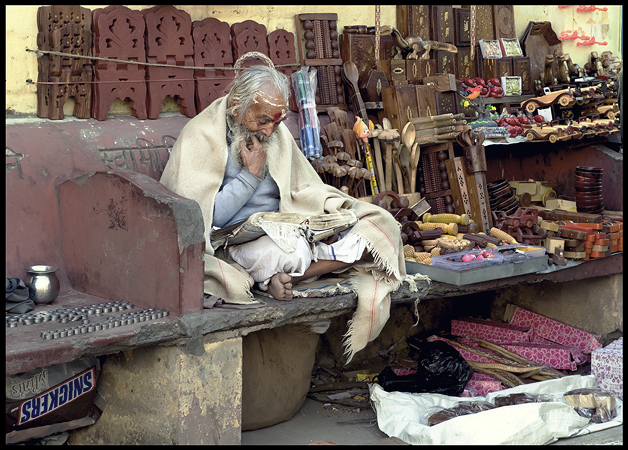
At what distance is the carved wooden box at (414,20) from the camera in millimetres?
6211

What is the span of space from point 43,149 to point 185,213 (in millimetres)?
1213

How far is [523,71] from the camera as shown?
6.82 meters

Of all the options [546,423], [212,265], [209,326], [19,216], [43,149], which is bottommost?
[546,423]

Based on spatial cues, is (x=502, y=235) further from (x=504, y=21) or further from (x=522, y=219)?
(x=504, y=21)

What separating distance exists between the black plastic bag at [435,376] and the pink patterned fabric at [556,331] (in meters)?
1.36

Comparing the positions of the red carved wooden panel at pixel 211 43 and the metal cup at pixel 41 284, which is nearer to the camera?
the metal cup at pixel 41 284

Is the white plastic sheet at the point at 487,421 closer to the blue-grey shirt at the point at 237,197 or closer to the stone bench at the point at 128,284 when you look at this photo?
the stone bench at the point at 128,284

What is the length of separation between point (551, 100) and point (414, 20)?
1385 millimetres

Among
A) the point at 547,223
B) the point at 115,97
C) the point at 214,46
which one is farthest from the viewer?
the point at 547,223

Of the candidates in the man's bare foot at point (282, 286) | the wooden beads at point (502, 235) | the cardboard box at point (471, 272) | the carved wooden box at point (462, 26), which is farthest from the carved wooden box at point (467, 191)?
the man's bare foot at point (282, 286)

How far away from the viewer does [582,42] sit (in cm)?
774

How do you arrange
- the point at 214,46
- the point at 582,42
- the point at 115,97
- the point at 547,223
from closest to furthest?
the point at 115,97 < the point at 214,46 < the point at 547,223 < the point at 582,42

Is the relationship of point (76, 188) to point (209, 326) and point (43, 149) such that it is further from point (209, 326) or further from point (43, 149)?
point (209, 326)

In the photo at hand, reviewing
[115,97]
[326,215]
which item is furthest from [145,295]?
[115,97]
